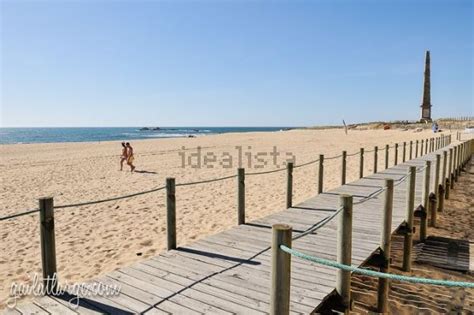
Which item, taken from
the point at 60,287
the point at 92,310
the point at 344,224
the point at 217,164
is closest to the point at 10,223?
the point at 60,287

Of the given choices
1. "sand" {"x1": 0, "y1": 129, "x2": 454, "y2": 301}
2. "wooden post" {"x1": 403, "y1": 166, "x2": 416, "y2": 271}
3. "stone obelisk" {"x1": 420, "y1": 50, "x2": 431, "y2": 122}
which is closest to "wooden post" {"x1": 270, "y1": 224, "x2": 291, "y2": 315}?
"sand" {"x1": 0, "y1": 129, "x2": 454, "y2": 301}

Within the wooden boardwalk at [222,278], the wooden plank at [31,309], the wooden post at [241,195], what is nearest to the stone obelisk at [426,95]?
the wooden post at [241,195]

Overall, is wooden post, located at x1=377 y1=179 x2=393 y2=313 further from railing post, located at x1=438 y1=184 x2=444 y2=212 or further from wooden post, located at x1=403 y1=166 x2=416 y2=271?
railing post, located at x1=438 y1=184 x2=444 y2=212

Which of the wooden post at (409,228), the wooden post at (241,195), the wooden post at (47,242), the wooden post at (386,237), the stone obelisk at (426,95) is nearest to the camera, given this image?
the wooden post at (47,242)

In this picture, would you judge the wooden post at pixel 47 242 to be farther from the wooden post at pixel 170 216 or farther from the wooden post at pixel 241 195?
the wooden post at pixel 241 195

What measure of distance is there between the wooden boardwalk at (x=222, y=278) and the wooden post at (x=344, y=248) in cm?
13

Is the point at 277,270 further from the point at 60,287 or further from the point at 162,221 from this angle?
the point at 162,221

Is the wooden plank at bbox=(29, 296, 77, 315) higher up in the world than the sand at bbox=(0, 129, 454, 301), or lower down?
higher up

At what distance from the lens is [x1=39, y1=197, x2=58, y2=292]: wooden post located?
3.71 metres

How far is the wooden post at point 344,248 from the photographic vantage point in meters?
3.79

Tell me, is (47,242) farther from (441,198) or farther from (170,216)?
(441,198)

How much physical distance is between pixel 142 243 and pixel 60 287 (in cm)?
281

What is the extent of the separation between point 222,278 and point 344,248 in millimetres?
1415

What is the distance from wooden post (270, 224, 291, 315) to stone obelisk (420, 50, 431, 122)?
72.9 m
